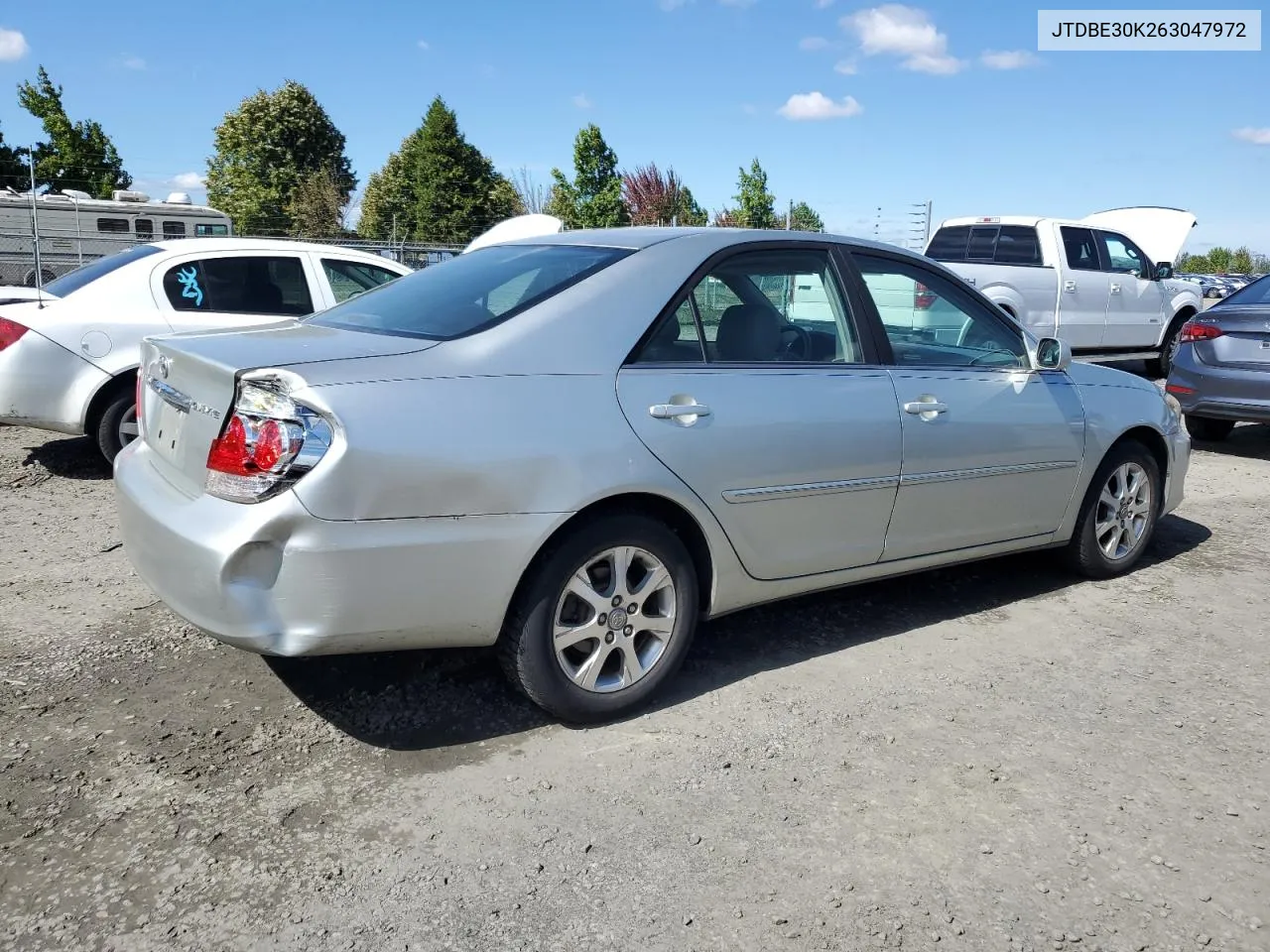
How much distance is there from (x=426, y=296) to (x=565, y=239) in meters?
0.60

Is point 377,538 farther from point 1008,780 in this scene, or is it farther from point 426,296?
point 1008,780

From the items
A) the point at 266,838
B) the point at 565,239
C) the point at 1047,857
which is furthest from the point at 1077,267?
the point at 266,838

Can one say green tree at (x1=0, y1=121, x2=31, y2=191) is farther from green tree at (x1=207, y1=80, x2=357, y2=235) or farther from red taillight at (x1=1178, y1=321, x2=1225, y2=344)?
red taillight at (x1=1178, y1=321, x2=1225, y2=344)

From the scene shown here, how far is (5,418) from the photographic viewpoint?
6254 millimetres

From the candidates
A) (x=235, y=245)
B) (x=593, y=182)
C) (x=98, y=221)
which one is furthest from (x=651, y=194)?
(x=235, y=245)

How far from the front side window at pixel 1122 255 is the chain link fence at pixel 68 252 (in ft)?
30.6

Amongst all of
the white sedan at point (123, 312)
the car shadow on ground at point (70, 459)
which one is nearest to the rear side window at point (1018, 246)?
the white sedan at point (123, 312)

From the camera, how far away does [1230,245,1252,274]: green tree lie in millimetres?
52688

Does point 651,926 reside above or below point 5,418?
below

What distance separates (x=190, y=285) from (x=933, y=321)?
16.1ft

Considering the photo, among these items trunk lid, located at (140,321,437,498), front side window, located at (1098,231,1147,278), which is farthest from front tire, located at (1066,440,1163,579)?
front side window, located at (1098,231,1147,278)

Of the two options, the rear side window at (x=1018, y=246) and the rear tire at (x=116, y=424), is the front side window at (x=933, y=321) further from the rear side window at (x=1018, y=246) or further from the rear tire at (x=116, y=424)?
the rear side window at (x=1018, y=246)

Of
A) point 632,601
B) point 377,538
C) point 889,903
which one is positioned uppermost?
point 377,538

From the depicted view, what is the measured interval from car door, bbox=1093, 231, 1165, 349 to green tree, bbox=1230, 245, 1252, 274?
150 feet
